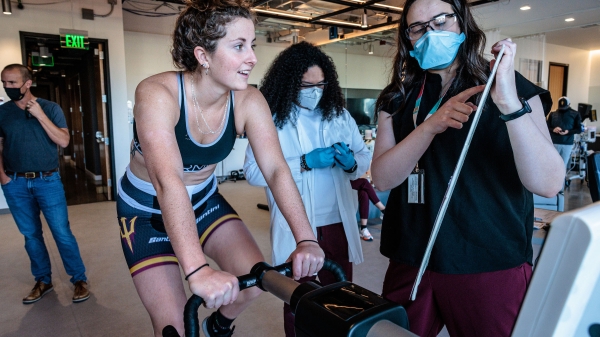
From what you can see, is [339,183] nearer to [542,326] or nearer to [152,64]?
[542,326]

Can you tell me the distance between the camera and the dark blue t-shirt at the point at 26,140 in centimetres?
313

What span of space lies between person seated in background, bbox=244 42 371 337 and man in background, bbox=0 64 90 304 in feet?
6.00

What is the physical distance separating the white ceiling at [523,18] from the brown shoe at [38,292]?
208 inches

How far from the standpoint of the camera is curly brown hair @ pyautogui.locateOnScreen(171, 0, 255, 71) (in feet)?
4.34

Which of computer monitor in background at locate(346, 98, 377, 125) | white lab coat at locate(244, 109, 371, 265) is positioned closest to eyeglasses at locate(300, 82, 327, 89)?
white lab coat at locate(244, 109, 371, 265)

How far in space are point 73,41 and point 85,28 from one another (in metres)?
0.52

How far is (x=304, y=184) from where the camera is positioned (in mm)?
2111

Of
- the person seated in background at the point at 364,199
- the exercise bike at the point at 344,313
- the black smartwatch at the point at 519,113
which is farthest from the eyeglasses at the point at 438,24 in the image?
the person seated in background at the point at 364,199

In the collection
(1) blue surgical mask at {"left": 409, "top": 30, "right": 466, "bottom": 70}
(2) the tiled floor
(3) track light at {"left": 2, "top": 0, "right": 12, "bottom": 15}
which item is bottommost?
(2) the tiled floor

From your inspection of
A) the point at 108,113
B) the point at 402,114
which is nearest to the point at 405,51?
the point at 402,114

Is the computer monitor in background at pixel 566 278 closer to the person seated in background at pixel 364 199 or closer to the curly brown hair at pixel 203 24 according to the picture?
the curly brown hair at pixel 203 24

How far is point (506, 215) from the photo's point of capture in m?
1.19

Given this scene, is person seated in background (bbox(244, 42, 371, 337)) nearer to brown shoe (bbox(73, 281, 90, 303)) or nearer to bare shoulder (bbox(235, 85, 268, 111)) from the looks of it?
bare shoulder (bbox(235, 85, 268, 111))

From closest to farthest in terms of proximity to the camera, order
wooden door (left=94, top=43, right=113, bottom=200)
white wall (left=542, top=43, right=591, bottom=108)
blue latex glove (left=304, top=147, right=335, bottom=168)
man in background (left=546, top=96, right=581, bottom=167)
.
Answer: blue latex glove (left=304, top=147, right=335, bottom=168) → wooden door (left=94, top=43, right=113, bottom=200) → man in background (left=546, top=96, right=581, bottom=167) → white wall (left=542, top=43, right=591, bottom=108)
